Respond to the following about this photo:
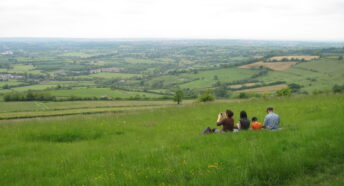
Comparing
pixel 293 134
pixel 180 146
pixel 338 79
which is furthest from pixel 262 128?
pixel 338 79

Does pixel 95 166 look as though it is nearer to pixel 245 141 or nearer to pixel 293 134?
pixel 245 141

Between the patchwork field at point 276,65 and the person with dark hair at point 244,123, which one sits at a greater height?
the person with dark hair at point 244,123

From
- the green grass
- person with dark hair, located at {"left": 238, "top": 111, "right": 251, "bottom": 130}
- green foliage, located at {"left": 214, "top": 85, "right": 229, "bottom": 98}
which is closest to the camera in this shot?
person with dark hair, located at {"left": 238, "top": 111, "right": 251, "bottom": 130}

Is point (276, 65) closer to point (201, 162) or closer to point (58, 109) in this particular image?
point (58, 109)

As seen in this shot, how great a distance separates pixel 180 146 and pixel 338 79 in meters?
92.9

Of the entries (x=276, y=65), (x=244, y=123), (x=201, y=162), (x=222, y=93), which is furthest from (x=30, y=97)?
(x=276, y=65)

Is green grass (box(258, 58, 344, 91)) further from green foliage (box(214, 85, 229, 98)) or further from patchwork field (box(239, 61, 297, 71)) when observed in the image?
green foliage (box(214, 85, 229, 98))

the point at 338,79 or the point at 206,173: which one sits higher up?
the point at 206,173

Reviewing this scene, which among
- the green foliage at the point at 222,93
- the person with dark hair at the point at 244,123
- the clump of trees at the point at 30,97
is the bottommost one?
the green foliage at the point at 222,93

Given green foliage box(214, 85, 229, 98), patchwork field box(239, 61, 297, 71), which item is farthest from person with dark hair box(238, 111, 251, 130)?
patchwork field box(239, 61, 297, 71)

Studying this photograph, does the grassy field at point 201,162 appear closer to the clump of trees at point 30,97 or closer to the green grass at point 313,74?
the clump of trees at point 30,97

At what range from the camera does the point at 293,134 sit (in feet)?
36.1

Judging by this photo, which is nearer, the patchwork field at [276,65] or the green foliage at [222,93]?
the green foliage at [222,93]

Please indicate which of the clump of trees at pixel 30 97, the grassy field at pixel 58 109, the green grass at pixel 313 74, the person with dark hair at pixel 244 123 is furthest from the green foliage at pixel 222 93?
the person with dark hair at pixel 244 123
